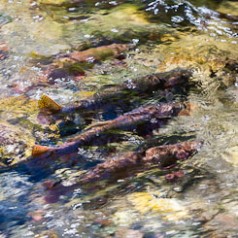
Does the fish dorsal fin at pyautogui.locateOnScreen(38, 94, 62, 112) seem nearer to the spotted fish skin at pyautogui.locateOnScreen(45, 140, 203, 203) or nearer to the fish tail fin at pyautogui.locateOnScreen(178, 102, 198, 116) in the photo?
the spotted fish skin at pyautogui.locateOnScreen(45, 140, 203, 203)

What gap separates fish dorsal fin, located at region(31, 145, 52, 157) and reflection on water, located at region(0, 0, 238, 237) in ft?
0.36

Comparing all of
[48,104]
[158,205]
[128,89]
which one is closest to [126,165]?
[158,205]

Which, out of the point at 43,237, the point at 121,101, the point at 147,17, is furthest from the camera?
the point at 147,17

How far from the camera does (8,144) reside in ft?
14.8

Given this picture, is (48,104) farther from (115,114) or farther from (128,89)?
(128,89)

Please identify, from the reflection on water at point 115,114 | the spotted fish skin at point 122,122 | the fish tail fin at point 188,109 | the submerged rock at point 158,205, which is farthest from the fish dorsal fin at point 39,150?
the fish tail fin at point 188,109

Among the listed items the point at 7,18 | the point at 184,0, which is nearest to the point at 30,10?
the point at 7,18

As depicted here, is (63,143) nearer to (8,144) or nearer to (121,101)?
(8,144)

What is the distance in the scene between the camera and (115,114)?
16.0 ft

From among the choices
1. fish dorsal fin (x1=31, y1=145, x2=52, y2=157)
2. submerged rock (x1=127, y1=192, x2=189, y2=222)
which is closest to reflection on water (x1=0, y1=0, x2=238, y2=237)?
submerged rock (x1=127, y1=192, x2=189, y2=222)

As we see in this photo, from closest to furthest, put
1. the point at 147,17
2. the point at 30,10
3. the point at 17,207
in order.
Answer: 1. the point at 17,207
2. the point at 147,17
3. the point at 30,10

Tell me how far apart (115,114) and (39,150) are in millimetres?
859

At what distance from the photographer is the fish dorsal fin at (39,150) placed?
438cm

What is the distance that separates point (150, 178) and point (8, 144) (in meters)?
1.38
